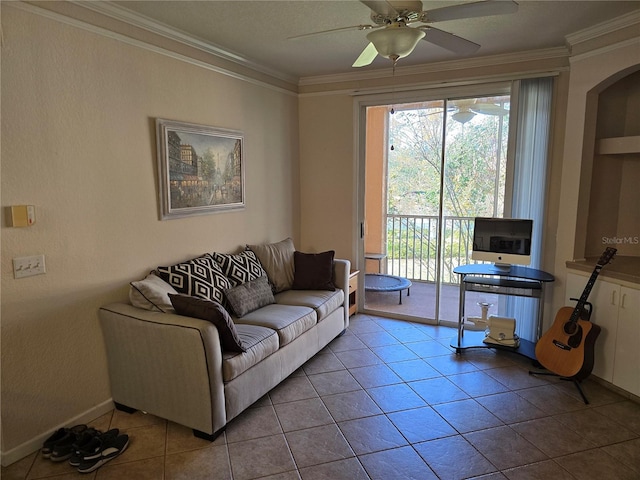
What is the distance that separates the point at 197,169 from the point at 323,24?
1.49 metres

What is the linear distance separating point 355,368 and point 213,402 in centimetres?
139

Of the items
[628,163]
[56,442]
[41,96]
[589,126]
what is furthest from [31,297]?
[628,163]

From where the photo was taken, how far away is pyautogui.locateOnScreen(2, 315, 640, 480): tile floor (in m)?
2.22

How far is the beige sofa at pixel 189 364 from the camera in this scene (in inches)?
94.1

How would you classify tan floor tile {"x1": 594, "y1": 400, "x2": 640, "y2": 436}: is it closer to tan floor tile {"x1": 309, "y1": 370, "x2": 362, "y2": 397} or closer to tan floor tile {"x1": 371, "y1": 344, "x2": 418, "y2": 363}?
tan floor tile {"x1": 371, "y1": 344, "x2": 418, "y2": 363}

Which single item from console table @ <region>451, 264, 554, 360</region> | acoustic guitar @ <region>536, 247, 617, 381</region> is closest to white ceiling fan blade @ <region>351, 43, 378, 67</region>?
console table @ <region>451, 264, 554, 360</region>

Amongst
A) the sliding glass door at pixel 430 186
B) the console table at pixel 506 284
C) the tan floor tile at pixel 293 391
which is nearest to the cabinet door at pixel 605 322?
the console table at pixel 506 284

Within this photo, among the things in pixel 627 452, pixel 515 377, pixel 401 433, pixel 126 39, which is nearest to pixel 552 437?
pixel 627 452

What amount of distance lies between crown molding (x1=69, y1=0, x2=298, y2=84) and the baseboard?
2.53 meters

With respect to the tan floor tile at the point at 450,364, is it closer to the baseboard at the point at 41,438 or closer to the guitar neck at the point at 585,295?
the guitar neck at the point at 585,295

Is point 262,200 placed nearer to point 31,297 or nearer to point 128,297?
point 128,297

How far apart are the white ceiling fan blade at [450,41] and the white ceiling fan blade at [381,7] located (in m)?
0.30

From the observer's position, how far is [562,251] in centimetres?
348

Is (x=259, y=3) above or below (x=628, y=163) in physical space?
above
